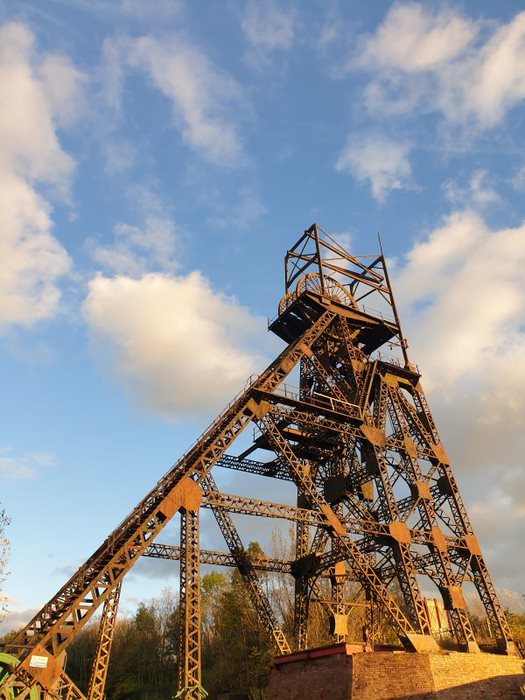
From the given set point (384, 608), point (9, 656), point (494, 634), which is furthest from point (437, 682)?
point (9, 656)

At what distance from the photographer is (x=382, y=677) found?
16094 mm

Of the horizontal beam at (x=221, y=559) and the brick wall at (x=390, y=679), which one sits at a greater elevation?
the horizontal beam at (x=221, y=559)

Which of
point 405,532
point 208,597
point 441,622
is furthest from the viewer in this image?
point 208,597

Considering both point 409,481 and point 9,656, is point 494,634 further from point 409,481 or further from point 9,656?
point 9,656

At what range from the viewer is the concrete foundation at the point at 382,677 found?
52.3 feet

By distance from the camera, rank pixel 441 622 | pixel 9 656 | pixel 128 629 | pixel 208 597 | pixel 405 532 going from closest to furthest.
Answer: pixel 9 656 → pixel 405 532 → pixel 441 622 → pixel 208 597 → pixel 128 629

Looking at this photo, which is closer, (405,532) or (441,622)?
(405,532)

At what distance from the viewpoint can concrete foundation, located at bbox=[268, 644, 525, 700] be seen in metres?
15.9

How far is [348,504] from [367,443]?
2.68 meters

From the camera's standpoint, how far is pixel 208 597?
49938mm

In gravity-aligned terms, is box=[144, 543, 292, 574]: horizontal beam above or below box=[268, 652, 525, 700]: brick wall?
above

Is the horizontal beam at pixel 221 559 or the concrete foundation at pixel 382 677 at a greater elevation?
the horizontal beam at pixel 221 559

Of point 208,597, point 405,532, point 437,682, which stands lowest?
point 437,682

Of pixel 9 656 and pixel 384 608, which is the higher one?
pixel 384 608
